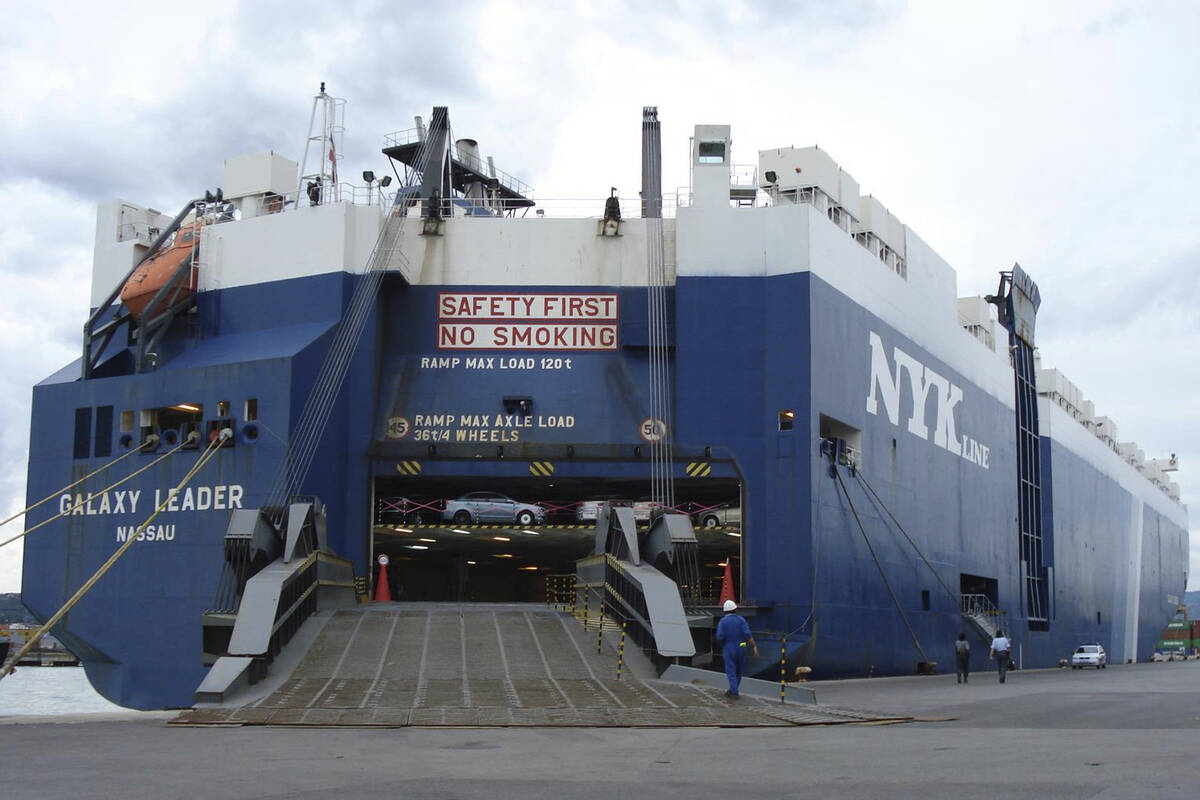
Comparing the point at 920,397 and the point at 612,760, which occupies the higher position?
the point at 920,397

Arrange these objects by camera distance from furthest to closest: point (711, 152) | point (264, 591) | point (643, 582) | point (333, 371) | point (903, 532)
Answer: point (903, 532)
point (711, 152)
point (333, 371)
point (643, 582)
point (264, 591)

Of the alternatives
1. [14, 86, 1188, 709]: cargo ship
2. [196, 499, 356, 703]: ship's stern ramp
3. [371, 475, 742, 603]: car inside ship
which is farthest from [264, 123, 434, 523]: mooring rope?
[371, 475, 742, 603]: car inside ship

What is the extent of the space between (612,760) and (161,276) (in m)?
23.8

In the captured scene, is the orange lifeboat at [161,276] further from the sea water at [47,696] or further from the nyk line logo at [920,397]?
the nyk line logo at [920,397]

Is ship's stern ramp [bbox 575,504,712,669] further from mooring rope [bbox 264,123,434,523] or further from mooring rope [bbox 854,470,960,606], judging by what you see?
mooring rope [bbox 854,470,960,606]

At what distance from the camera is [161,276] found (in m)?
31.2

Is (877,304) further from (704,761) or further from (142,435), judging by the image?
(704,761)

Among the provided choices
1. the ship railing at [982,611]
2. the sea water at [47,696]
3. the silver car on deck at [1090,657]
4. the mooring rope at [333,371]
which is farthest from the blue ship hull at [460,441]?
the silver car on deck at [1090,657]

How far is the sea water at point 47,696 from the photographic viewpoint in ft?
178

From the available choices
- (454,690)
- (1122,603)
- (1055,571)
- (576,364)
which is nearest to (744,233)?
(576,364)

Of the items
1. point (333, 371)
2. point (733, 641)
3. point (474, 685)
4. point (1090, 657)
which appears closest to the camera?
point (733, 641)

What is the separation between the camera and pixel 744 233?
30.3 metres

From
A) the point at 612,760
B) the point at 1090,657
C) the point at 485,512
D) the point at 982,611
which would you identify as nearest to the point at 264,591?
the point at 612,760

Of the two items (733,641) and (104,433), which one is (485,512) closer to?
(104,433)
